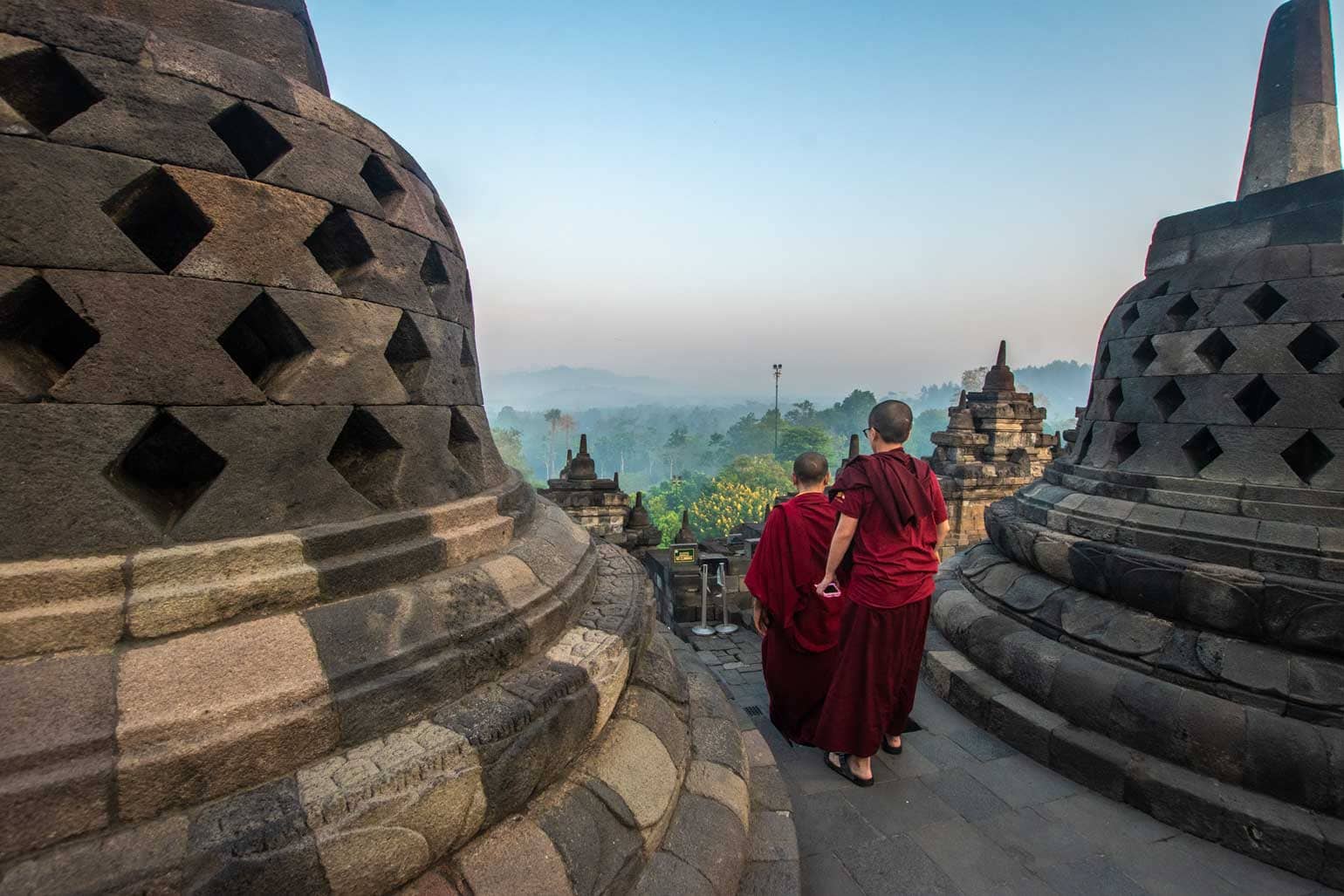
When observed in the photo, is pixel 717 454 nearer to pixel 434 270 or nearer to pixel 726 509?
pixel 726 509

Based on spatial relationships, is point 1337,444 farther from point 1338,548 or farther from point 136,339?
point 136,339

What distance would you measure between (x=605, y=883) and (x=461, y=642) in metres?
0.85

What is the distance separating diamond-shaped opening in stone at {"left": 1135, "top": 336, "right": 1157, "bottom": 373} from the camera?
4105mm

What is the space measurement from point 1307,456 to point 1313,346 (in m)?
0.64

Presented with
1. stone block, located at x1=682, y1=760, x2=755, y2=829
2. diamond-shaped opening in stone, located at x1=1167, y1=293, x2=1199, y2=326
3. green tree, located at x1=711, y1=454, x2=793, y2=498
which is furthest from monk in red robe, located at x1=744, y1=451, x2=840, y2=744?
green tree, located at x1=711, y1=454, x2=793, y2=498

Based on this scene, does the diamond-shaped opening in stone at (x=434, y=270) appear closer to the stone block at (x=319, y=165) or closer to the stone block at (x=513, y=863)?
the stone block at (x=319, y=165)

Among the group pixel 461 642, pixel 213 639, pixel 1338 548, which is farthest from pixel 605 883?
pixel 1338 548

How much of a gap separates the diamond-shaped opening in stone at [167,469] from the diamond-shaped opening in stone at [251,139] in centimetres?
90

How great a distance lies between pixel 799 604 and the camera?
11.4ft

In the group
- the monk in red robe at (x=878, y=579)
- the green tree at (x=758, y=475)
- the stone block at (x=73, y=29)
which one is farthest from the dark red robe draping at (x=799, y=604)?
the green tree at (x=758, y=475)

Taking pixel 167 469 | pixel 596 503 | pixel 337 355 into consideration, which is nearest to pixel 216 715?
pixel 167 469

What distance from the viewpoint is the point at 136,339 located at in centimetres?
166

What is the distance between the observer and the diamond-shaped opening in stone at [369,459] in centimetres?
218

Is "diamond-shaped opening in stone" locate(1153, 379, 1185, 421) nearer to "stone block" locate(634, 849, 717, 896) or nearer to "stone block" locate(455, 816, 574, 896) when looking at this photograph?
"stone block" locate(634, 849, 717, 896)
